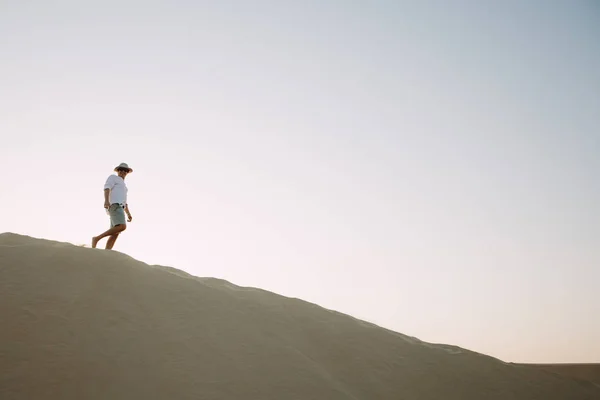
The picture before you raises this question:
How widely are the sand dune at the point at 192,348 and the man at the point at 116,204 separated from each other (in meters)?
0.97

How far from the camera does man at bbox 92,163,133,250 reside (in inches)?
282

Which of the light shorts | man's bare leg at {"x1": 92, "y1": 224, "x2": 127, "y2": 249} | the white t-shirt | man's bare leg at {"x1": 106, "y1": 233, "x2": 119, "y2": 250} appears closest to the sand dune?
man's bare leg at {"x1": 92, "y1": 224, "x2": 127, "y2": 249}

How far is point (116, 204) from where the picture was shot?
23.9ft

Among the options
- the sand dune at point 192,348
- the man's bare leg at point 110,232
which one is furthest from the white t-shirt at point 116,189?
the sand dune at point 192,348

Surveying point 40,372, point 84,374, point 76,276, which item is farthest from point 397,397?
point 76,276

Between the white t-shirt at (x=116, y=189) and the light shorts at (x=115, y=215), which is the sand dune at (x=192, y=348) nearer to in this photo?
the light shorts at (x=115, y=215)

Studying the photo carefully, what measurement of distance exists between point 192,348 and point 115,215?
11.0ft

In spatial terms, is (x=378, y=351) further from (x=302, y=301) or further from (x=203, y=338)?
(x=203, y=338)

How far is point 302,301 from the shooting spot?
6.30m

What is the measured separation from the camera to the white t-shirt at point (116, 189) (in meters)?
7.29

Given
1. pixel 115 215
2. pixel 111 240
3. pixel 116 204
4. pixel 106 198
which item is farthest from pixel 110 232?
pixel 106 198

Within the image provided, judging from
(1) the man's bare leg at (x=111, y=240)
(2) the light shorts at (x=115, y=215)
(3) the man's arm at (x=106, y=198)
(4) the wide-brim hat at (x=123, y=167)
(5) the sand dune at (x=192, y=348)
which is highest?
(4) the wide-brim hat at (x=123, y=167)

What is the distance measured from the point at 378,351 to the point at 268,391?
168 cm

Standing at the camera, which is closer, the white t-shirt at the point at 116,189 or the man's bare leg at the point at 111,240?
the man's bare leg at the point at 111,240
